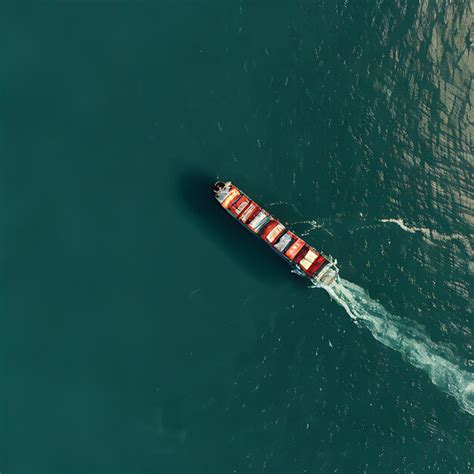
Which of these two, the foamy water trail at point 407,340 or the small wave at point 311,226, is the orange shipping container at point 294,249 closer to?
the small wave at point 311,226

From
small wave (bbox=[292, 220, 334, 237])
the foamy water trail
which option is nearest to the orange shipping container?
small wave (bbox=[292, 220, 334, 237])

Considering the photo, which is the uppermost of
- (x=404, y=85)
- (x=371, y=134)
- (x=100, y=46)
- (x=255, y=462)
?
(x=404, y=85)

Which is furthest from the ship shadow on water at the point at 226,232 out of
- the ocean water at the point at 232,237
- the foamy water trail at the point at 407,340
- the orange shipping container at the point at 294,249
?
the foamy water trail at the point at 407,340

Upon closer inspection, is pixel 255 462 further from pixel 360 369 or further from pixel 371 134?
pixel 371 134

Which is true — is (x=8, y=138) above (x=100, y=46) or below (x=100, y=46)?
below

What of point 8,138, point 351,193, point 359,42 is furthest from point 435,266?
point 8,138

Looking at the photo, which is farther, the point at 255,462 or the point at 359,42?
the point at 359,42
